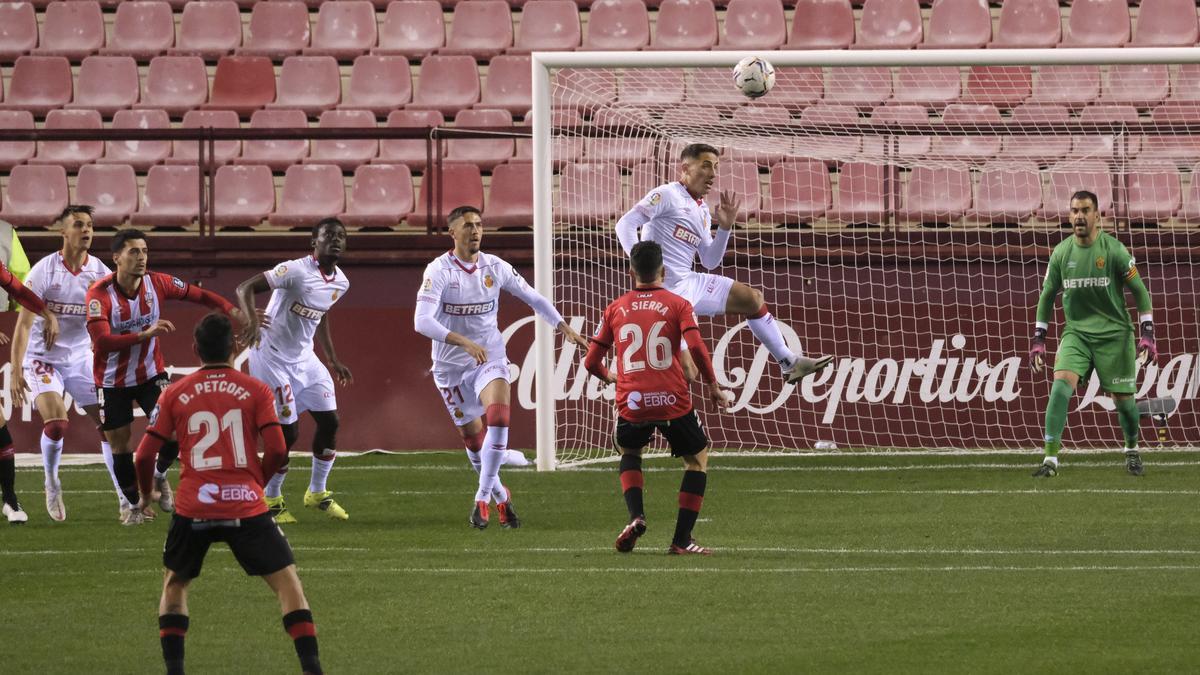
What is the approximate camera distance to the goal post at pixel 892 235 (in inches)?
603

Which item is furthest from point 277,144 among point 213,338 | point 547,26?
point 213,338

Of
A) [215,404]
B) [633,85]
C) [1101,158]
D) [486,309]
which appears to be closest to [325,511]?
[486,309]

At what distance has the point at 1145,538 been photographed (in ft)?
30.7

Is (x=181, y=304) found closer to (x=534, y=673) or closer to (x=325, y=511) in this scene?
(x=325, y=511)

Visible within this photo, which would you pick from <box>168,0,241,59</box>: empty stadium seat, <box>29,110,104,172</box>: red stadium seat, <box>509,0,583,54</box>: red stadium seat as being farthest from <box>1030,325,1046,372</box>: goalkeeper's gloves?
<box>168,0,241,59</box>: empty stadium seat

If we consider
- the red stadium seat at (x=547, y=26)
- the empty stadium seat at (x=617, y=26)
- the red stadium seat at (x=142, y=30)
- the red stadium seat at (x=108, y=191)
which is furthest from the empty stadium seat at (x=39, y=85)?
the empty stadium seat at (x=617, y=26)

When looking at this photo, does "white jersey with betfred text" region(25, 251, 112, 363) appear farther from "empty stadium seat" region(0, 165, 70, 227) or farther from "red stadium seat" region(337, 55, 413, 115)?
"red stadium seat" region(337, 55, 413, 115)

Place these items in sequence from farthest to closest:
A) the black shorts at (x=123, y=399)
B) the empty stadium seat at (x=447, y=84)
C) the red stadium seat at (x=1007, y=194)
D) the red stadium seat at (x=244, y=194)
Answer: the empty stadium seat at (x=447, y=84), the red stadium seat at (x=244, y=194), the red stadium seat at (x=1007, y=194), the black shorts at (x=123, y=399)

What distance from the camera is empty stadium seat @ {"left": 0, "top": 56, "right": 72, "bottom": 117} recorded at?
19.3 meters

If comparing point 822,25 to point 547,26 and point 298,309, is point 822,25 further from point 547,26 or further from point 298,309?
point 298,309

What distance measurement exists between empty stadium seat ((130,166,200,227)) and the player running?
6.50 metres

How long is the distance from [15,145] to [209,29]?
2.68 m

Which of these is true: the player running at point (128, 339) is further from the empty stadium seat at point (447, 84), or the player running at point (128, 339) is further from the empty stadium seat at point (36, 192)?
the empty stadium seat at point (447, 84)

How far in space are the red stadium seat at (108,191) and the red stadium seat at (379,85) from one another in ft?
8.15
